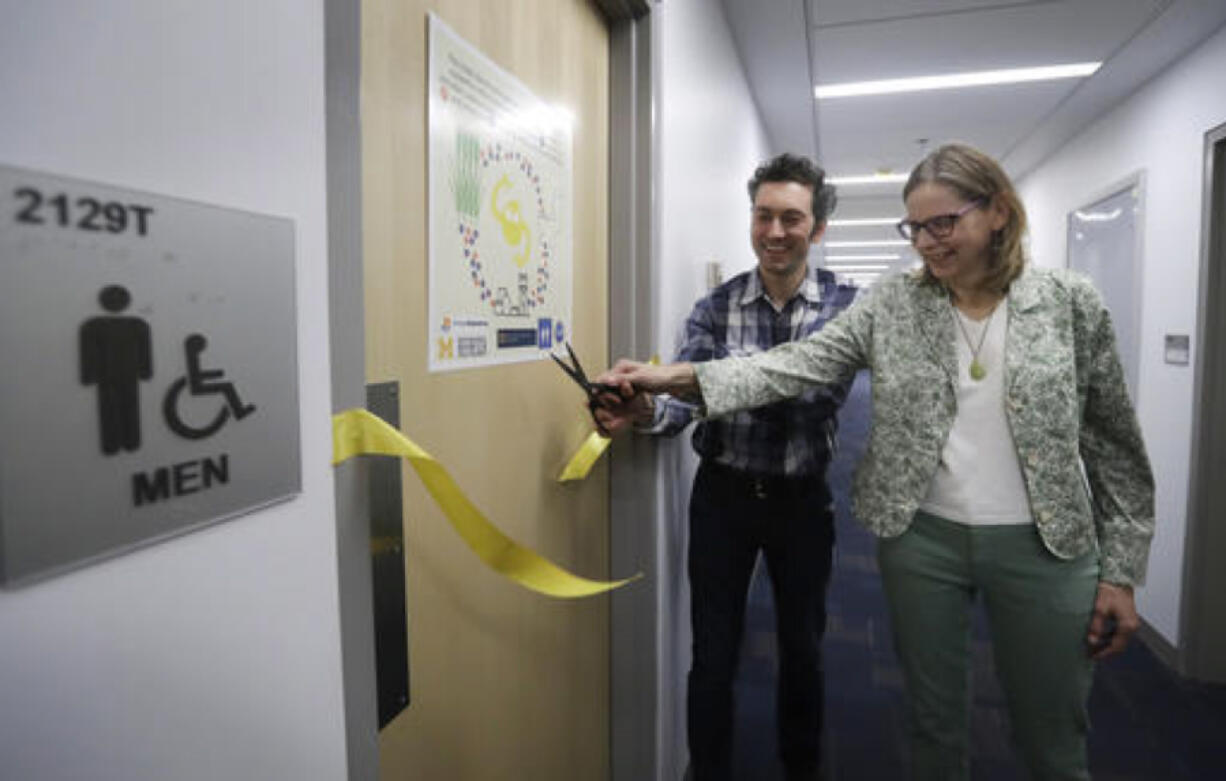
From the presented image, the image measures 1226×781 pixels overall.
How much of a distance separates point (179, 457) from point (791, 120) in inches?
167

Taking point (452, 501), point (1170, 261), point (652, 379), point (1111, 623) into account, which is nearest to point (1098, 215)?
point (1170, 261)

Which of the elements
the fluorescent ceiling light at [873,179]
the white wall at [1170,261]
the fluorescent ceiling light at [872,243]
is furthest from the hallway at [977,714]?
the fluorescent ceiling light at [872,243]

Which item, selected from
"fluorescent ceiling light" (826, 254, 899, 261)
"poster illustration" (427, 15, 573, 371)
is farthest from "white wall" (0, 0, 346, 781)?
"fluorescent ceiling light" (826, 254, 899, 261)

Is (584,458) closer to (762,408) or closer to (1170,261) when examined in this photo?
(762,408)

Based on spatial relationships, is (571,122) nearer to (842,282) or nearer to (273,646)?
(842,282)

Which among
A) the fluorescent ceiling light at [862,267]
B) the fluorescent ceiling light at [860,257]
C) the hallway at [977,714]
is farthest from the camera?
the fluorescent ceiling light at [862,267]

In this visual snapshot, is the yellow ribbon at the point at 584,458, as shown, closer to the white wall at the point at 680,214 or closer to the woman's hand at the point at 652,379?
the woman's hand at the point at 652,379

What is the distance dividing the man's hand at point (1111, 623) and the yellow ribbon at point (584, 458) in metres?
0.90

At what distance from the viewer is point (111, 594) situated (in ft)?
1.25

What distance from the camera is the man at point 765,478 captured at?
154 centimetres

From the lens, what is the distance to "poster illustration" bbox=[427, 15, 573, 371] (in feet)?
2.77

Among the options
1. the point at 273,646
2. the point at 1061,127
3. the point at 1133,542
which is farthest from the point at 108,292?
the point at 1061,127

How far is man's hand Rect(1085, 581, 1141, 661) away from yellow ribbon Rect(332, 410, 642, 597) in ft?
3.06

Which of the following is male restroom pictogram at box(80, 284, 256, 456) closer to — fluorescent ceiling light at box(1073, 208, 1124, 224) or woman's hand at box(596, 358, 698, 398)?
woman's hand at box(596, 358, 698, 398)
